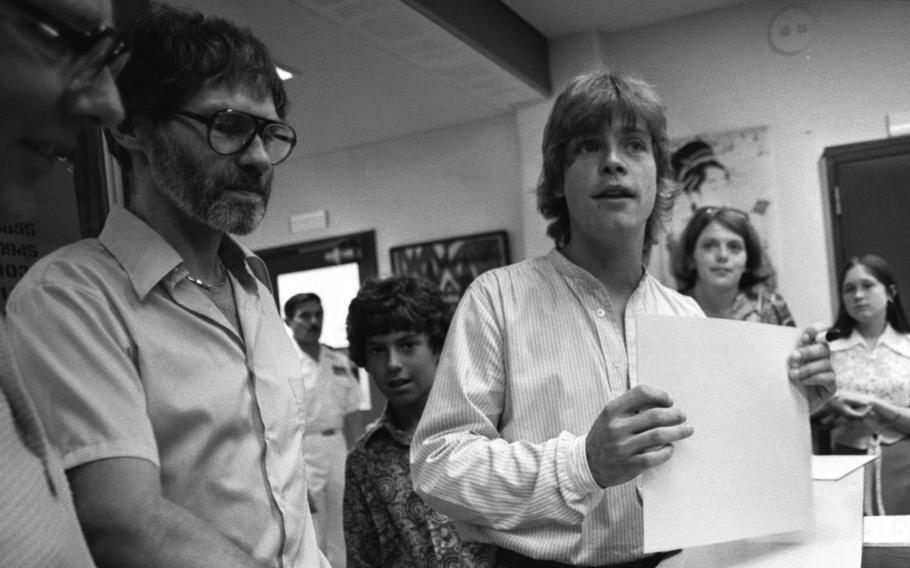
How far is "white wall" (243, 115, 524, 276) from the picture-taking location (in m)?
6.11

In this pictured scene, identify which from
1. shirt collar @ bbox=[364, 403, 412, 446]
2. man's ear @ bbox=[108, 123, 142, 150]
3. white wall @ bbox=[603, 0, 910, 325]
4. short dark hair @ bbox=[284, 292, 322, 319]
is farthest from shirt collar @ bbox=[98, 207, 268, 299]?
white wall @ bbox=[603, 0, 910, 325]

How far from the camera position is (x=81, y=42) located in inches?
19.6

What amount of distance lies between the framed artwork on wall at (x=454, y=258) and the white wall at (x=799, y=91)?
1.56 metres

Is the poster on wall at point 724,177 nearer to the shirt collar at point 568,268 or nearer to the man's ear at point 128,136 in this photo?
the shirt collar at point 568,268

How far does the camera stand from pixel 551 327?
4.22ft

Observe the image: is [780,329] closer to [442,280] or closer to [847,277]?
[847,277]

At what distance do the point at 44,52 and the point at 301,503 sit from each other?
750 millimetres

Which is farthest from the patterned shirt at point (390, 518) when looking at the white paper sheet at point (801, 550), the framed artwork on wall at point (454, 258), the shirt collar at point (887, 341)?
the framed artwork on wall at point (454, 258)

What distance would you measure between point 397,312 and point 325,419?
2408 millimetres

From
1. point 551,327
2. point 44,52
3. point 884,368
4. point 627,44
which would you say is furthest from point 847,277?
point 44,52

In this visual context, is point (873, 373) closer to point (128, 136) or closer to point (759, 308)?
point (759, 308)

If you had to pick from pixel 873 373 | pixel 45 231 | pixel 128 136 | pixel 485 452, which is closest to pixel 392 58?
pixel 873 373

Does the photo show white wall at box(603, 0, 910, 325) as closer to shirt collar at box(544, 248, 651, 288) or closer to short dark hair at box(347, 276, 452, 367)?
short dark hair at box(347, 276, 452, 367)

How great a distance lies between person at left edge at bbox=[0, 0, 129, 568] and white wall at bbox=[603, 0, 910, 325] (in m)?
4.92
